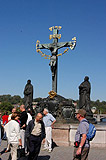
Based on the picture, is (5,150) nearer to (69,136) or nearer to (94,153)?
(69,136)

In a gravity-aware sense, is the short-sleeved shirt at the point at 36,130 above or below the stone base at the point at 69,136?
→ above

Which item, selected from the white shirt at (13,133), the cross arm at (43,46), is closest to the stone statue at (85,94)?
the cross arm at (43,46)

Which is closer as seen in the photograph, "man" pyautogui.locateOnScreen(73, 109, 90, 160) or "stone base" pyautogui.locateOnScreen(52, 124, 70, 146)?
"man" pyautogui.locateOnScreen(73, 109, 90, 160)

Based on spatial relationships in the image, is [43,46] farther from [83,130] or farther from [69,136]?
[83,130]

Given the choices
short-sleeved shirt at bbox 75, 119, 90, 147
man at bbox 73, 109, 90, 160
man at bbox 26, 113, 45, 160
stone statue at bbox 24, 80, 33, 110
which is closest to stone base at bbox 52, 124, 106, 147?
man at bbox 26, 113, 45, 160

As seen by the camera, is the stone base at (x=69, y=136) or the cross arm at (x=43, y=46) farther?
the cross arm at (x=43, y=46)

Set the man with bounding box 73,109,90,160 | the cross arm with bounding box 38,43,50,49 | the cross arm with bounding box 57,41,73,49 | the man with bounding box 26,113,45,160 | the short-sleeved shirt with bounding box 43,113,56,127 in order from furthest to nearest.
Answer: the cross arm with bounding box 38,43,50,49 < the cross arm with bounding box 57,41,73,49 < the short-sleeved shirt with bounding box 43,113,56,127 < the man with bounding box 26,113,45,160 < the man with bounding box 73,109,90,160

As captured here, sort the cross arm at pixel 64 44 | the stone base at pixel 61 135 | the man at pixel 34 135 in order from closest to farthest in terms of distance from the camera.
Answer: the man at pixel 34 135 → the stone base at pixel 61 135 → the cross arm at pixel 64 44

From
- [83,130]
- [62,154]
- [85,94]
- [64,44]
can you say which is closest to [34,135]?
[83,130]

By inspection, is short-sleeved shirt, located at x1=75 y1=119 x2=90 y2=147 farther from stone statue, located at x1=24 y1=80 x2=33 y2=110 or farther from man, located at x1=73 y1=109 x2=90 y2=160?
stone statue, located at x1=24 y1=80 x2=33 y2=110

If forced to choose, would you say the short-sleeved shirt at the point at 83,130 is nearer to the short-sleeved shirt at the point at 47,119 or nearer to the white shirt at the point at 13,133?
the white shirt at the point at 13,133

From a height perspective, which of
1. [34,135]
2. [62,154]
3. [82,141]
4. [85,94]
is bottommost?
[62,154]

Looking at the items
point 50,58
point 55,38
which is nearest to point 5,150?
point 50,58

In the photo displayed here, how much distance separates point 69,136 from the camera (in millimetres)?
8984
